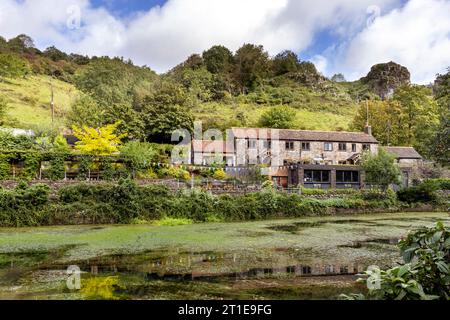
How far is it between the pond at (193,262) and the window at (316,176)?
19648mm

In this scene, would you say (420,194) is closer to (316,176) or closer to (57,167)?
(316,176)

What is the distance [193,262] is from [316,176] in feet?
102

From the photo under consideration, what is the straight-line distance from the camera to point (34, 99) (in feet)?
214

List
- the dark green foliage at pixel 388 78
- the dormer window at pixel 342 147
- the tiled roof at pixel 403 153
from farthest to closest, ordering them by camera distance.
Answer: the dark green foliage at pixel 388 78
the tiled roof at pixel 403 153
the dormer window at pixel 342 147

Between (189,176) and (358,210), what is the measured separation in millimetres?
15851

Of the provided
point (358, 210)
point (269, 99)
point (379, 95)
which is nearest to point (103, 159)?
point (358, 210)

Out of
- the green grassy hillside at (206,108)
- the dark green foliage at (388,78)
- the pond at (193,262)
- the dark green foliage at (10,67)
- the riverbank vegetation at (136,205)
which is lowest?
the pond at (193,262)

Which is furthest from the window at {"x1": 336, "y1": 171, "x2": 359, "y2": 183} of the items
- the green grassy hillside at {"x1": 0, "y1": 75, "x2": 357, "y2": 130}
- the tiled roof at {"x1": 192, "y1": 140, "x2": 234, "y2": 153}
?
the green grassy hillside at {"x1": 0, "y1": 75, "x2": 357, "y2": 130}

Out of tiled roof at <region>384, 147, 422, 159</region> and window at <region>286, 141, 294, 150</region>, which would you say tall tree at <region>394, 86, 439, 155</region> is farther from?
window at <region>286, 141, 294, 150</region>

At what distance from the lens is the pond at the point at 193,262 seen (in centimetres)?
943

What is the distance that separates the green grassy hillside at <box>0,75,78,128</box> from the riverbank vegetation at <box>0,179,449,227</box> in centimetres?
2531

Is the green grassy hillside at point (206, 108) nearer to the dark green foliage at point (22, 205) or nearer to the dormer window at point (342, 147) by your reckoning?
the dormer window at point (342, 147)

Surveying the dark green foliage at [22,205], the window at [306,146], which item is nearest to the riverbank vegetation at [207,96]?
the window at [306,146]

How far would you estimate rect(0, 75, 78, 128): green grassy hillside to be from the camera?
183 feet
